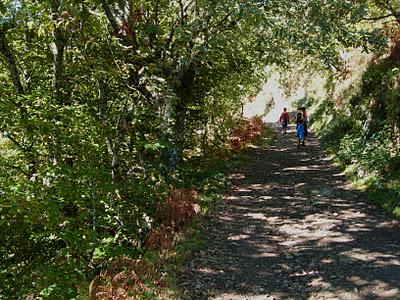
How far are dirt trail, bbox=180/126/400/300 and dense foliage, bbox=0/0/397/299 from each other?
2388 millimetres

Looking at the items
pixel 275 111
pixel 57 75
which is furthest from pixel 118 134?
pixel 275 111

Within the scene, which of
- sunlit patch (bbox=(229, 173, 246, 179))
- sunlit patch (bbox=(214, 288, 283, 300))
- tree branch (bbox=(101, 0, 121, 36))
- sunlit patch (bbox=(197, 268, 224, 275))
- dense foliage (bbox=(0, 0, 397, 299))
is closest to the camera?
sunlit patch (bbox=(214, 288, 283, 300))

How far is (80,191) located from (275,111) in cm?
4298

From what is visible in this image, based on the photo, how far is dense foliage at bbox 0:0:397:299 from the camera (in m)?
8.45

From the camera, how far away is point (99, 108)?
37.7 feet

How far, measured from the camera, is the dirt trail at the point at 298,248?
6.66 metres

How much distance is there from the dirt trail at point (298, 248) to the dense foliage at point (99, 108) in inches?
94.0

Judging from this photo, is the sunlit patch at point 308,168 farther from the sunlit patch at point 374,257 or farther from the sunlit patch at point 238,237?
the sunlit patch at point 374,257

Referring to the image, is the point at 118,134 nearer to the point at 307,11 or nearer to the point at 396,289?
the point at 307,11

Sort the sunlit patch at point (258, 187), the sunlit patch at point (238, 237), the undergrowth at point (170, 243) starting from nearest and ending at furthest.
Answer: the undergrowth at point (170, 243), the sunlit patch at point (238, 237), the sunlit patch at point (258, 187)

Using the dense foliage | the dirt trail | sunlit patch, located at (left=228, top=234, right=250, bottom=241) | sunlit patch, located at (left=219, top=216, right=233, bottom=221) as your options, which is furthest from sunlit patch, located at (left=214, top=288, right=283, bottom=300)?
sunlit patch, located at (left=219, top=216, right=233, bottom=221)

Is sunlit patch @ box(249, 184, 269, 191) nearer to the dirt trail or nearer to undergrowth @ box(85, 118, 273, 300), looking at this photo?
the dirt trail

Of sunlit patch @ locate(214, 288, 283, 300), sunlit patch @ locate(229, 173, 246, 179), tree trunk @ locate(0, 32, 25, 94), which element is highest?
tree trunk @ locate(0, 32, 25, 94)

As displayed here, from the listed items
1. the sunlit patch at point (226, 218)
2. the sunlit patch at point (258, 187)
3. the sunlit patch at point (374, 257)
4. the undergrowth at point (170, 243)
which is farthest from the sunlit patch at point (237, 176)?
the sunlit patch at point (374, 257)
